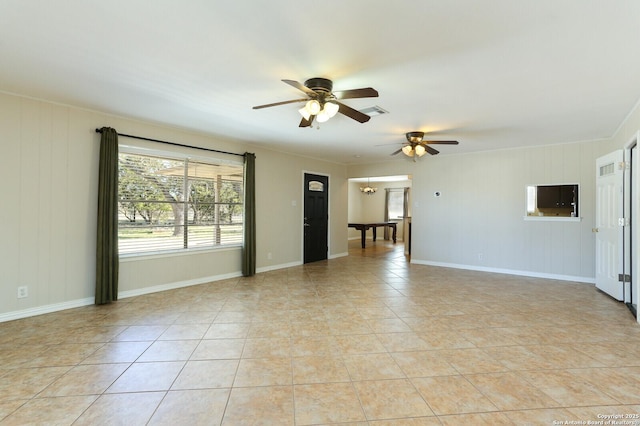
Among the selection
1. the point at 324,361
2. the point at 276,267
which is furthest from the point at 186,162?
the point at 324,361

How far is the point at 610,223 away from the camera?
4.53 meters

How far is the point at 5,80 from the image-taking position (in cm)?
317

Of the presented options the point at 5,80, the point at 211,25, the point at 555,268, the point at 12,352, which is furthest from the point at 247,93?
the point at 555,268

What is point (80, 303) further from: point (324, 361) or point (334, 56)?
point (334, 56)

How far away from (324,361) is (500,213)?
535 cm

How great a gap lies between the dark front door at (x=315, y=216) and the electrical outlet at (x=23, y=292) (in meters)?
4.80

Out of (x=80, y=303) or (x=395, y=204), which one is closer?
(x=80, y=303)

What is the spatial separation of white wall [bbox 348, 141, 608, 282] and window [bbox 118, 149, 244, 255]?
162 inches

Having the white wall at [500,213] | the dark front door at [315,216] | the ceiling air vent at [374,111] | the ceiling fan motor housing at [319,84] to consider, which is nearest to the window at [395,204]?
the white wall at [500,213]

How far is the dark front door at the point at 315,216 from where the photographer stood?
24.4 ft

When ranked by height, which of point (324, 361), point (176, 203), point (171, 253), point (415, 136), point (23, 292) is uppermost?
point (415, 136)

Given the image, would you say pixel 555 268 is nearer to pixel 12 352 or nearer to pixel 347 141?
pixel 347 141

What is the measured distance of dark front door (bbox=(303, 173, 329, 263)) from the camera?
24.4 ft
